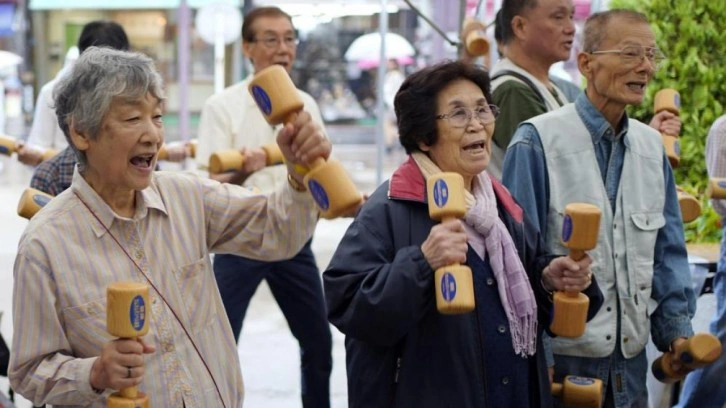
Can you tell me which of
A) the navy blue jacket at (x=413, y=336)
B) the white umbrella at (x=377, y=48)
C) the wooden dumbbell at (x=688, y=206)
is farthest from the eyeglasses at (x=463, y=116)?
the white umbrella at (x=377, y=48)

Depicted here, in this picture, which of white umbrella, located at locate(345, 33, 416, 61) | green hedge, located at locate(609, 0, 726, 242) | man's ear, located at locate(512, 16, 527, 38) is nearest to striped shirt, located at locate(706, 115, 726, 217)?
man's ear, located at locate(512, 16, 527, 38)

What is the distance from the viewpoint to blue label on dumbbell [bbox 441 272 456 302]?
258 cm

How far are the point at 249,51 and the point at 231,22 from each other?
651cm

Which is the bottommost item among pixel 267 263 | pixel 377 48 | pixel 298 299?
Answer: pixel 377 48

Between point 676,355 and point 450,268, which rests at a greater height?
point 450,268

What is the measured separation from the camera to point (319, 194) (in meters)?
2.66

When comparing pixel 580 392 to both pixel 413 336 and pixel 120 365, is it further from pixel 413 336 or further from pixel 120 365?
pixel 120 365

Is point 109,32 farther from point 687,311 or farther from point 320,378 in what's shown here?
point 687,311

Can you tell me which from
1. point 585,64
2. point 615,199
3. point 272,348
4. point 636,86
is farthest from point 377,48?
point 615,199

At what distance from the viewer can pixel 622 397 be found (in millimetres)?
3434

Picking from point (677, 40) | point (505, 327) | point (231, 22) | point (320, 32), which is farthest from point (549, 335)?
point (320, 32)

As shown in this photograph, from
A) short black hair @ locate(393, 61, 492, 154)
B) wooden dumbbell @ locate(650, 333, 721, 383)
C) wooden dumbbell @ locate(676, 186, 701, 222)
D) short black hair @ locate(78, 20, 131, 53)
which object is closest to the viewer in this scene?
short black hair @ locate(393, 61, 492, 154)

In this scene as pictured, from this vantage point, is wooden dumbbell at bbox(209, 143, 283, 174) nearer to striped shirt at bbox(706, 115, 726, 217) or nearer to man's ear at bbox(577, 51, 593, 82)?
man's ear at bbox(577, 51, 593, 82)

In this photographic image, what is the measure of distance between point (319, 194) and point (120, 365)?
0.59 metres
